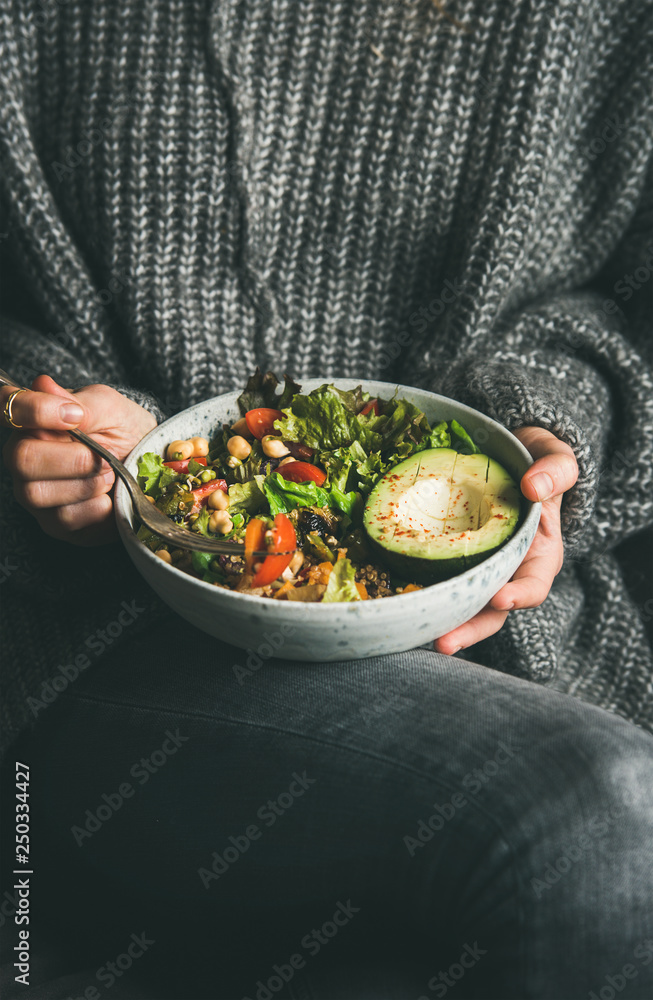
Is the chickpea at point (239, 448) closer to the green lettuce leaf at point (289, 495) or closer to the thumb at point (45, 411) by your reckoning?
the green lettuce leaf at point (289, 495)

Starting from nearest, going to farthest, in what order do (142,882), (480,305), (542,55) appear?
(142,882) → (542,55) → (480,305)

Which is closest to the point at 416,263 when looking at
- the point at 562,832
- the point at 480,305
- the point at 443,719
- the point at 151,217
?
the point at 480,305

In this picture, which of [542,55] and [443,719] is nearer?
[443,719]

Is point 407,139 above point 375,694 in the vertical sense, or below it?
above

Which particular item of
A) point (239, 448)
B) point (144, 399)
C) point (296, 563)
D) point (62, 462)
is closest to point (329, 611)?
point (296, 563)

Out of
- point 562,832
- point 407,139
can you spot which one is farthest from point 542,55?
point 562,832

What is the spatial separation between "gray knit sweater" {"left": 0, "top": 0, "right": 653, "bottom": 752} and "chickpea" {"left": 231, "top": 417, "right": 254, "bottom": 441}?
270mm

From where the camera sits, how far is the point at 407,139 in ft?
4.55

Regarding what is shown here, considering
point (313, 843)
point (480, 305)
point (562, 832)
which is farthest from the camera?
point (480, 305)

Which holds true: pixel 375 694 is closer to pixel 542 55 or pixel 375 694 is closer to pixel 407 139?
pixel 407 139

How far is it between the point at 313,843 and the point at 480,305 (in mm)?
1012

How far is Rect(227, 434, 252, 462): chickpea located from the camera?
43.6 inches

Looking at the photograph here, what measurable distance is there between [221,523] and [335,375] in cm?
64

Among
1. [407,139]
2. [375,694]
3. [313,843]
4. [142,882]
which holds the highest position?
[407,139]
